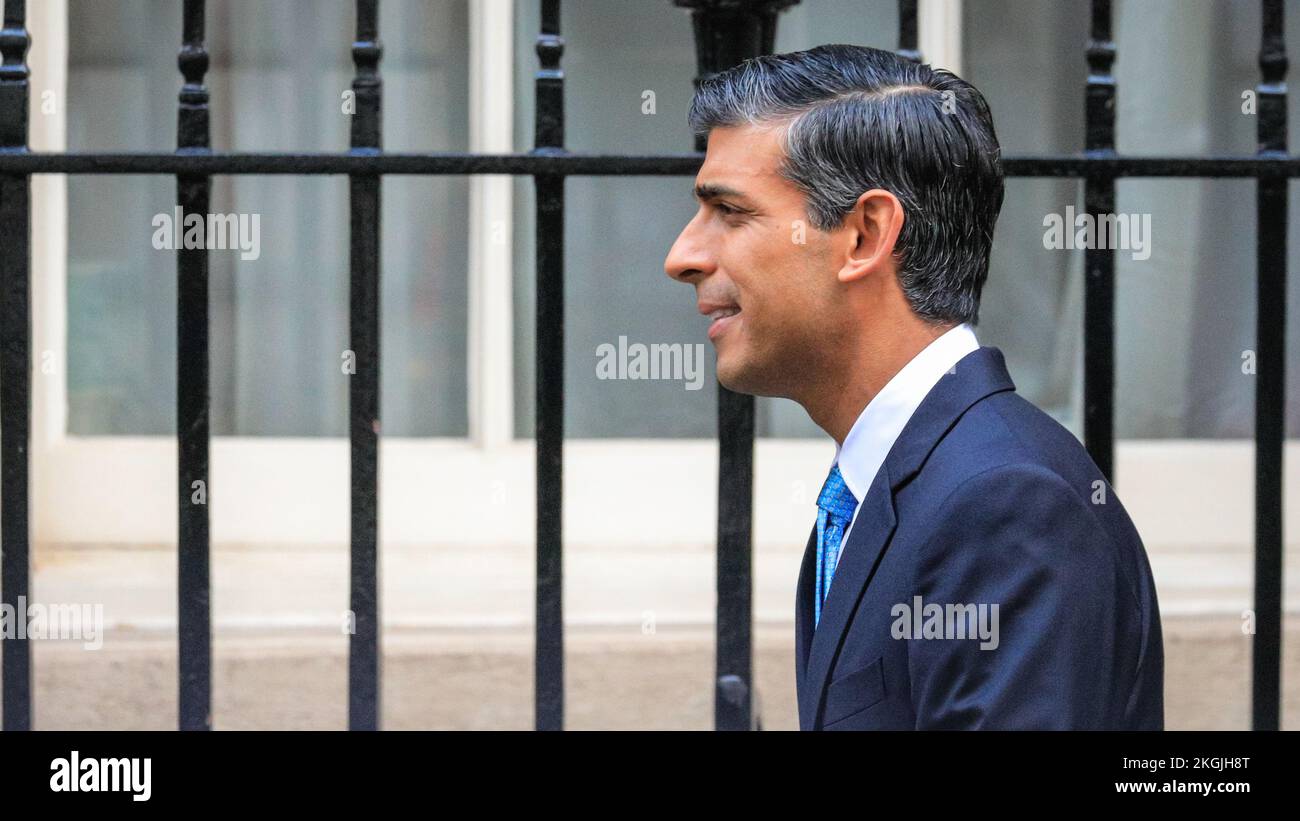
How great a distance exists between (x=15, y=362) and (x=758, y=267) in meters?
1.51

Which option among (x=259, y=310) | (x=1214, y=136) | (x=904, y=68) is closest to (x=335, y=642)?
(x=259, y=310)

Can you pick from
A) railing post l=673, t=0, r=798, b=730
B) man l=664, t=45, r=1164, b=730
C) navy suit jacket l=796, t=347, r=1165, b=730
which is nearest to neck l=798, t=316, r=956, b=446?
man l=664, t=45, r=1164, b=730

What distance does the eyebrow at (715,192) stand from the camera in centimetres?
218

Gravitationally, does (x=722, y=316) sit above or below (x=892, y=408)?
above

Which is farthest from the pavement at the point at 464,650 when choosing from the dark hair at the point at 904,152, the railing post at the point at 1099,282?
the dark hair at the point at 904,152

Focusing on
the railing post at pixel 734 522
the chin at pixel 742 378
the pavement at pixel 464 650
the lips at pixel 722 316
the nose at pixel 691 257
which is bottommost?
the pavement at pixel 464 650

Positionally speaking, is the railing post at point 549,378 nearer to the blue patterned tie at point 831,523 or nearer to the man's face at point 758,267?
the man's face at point 758,267

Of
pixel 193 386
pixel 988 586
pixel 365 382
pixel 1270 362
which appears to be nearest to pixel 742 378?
pixel 988 586

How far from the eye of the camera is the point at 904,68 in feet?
6.93

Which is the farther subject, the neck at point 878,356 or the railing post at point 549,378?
the railing post at point 549,378

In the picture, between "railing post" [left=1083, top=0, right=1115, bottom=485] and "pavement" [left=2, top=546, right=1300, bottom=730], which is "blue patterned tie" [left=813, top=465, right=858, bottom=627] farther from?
"pavement" [left=2, top=546, right=1300, bottom=730]

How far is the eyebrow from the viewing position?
2184 millimetres

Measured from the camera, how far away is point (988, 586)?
1747 mm

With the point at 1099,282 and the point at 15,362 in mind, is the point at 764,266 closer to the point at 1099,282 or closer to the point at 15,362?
the point at 1099,282
